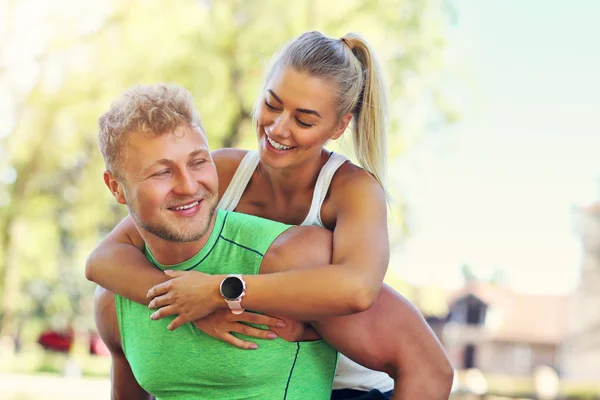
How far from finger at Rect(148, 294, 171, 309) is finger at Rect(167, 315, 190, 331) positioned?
0.04 m

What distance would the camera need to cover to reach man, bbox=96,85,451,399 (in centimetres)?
184

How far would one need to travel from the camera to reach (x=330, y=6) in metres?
13.7

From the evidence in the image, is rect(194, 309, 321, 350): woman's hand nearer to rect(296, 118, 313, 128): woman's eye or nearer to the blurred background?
rect(296, 118, 313, 128): woman's eye

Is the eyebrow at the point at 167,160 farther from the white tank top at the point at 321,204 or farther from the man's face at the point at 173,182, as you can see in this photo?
the white tank top at the point at 321,204

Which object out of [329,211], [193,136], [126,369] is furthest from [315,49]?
[126,369]

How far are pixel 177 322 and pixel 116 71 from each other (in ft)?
40.5

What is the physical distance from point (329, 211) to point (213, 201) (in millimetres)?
467

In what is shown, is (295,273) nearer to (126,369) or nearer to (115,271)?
(115,271)

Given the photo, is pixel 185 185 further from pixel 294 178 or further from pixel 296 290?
pixel 294 178

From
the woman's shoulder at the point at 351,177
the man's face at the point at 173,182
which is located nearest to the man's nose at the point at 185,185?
the man's face at the point at 173,182

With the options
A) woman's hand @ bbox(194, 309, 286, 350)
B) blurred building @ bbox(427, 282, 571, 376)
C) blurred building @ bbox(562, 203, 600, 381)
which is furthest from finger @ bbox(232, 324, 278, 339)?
blurred building @ bbox(427, 282, 571, 376)

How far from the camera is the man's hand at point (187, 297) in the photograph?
182cm

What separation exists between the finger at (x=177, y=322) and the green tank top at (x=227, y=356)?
Answer: 3 cm

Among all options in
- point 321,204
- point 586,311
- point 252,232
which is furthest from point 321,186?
point 586,311
